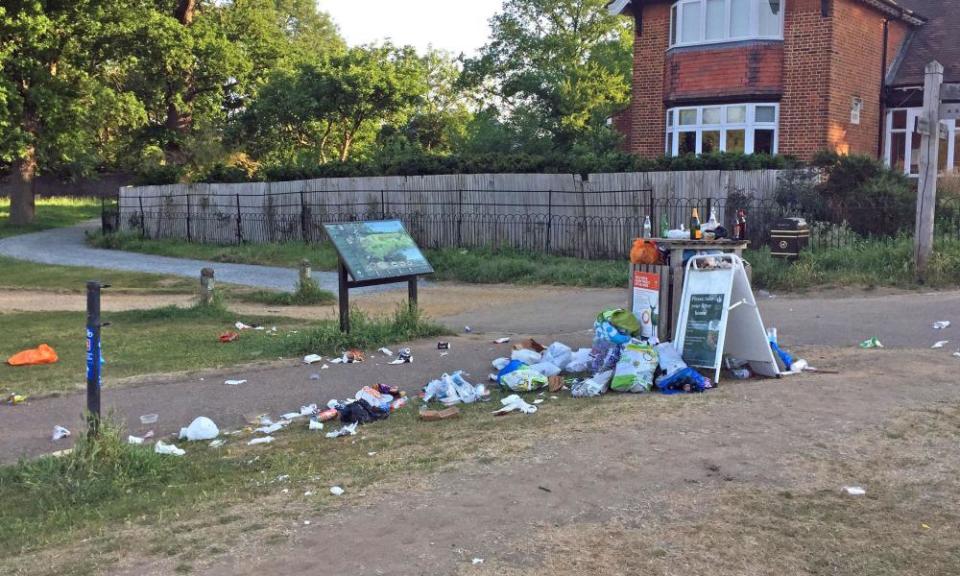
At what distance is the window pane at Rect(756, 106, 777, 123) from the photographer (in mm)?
20484

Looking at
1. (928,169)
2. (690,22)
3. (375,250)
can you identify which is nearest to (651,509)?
(375,250)

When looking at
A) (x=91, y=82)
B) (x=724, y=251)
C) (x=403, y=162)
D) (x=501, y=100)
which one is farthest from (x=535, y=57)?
(x=724, y=251)

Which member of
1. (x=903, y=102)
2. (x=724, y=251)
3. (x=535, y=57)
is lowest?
(x=724, y=251)

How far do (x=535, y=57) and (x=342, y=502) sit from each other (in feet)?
101

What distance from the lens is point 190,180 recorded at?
3003cm

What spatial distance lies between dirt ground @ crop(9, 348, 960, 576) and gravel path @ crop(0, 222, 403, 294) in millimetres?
11078

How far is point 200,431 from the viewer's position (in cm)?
662

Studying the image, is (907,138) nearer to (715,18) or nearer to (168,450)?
(715,18)

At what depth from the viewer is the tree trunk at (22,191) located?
32750 millimetres

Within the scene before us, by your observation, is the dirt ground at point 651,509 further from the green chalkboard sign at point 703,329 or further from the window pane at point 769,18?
the window pane at point 769,18

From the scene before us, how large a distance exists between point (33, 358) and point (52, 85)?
24628 millimetres

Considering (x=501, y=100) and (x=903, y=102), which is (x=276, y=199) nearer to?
(x=501, y=100)

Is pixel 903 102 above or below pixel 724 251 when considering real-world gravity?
above

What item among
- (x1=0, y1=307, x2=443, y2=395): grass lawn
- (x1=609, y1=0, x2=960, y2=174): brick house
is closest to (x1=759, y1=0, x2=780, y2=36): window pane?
(x1=609, y1=0, x2=960, y2=174): brick house
